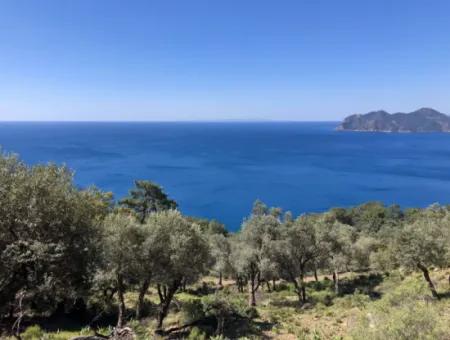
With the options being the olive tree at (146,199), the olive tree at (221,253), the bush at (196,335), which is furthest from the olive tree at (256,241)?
the olive tree at (146,199)

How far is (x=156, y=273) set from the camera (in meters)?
17.3

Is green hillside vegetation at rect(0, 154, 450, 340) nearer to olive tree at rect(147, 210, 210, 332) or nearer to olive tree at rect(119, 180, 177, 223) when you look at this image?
olive tree at rect(147, 210, 210, 332)

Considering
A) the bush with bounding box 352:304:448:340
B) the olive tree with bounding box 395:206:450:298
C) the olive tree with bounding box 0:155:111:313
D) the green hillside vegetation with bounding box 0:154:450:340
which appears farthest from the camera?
the olive tree with bounding box 395:206:450:298

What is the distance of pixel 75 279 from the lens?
50.4 ft

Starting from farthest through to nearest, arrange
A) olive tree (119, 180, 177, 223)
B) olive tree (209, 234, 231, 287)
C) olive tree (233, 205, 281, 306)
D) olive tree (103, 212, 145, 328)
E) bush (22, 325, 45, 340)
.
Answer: olive tree (119, 180, 177, 223)
olive tree (209, 234, 231, 287)
olive tree (233, 205, 281, 306)
olive tree (103, 212, 145, 328)
bush (22, 325, 45, 340)

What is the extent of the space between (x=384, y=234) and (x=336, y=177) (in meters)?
76.2

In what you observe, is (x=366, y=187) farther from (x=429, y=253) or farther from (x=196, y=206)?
(x=429, y=253)

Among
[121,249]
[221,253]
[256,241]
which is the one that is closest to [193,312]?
[121,249]

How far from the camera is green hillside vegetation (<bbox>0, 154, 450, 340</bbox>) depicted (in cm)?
1289

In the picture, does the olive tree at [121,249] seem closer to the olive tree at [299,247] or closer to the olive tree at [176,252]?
the olive tree at [176,252]

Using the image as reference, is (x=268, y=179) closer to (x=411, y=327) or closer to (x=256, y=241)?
(x=256, y=241)

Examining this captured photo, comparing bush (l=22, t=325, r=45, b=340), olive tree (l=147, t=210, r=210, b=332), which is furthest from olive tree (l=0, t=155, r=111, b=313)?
olive tree (l=147, t=210, r=210, b=332)

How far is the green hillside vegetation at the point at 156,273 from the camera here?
12.9 metres

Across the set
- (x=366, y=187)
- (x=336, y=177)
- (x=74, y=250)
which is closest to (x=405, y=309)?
(x=74, y=250)
